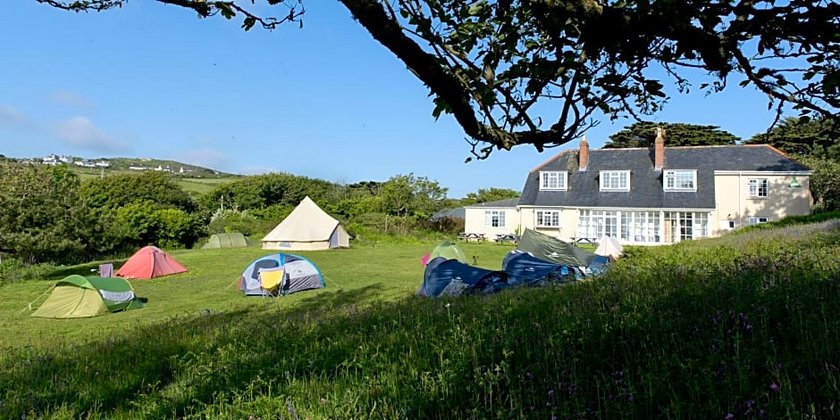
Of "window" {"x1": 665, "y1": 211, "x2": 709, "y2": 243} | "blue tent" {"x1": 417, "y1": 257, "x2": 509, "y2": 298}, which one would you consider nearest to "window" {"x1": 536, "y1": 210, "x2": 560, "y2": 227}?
"window" {"x1": 665, "y1": 211, "x2": 709, "y2": 243}

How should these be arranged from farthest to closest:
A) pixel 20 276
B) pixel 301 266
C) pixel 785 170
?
pixel 785 170
pixel 20 276
pixel 301 266

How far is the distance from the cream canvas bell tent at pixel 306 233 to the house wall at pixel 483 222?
557 inches

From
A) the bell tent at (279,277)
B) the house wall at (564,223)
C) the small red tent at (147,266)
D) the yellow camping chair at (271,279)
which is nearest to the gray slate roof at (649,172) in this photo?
the house wall at (564,223)

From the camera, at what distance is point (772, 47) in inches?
91.5

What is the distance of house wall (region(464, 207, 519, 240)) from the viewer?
1626 inches

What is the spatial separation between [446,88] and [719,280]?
10.9 ft

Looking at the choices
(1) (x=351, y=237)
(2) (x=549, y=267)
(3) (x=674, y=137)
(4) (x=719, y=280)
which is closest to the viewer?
(4) (x=719, y=280)

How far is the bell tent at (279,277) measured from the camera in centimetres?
1695

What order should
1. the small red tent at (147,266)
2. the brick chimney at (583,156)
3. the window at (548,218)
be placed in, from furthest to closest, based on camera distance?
the brick chimney at (583,156), the window at (548,218), the small red tent at (147,266)

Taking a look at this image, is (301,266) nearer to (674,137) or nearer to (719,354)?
(719,354)

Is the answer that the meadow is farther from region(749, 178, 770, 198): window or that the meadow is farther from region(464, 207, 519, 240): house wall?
region(464, 207, 519, 240): house wall

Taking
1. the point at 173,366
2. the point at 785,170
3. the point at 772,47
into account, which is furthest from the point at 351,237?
the point at 772,47

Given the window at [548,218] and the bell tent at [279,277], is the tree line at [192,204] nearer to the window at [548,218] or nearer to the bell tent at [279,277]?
the window at [548,218]

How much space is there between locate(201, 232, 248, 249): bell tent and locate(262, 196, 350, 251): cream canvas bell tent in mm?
4374
